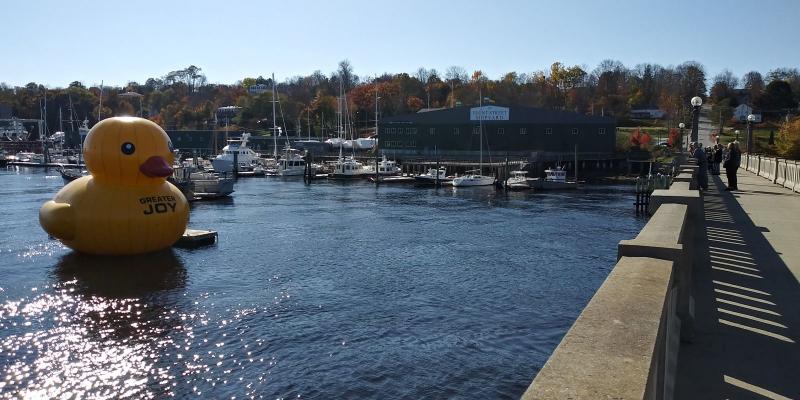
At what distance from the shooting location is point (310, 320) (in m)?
17.5

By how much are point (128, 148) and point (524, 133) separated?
251 feet

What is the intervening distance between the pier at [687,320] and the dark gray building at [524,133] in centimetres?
7861

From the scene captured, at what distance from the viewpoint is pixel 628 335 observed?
4531 millimetres

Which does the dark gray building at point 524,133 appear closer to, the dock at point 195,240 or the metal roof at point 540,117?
the metal roof at point 540,117

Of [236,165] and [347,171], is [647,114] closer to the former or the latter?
[347,171]

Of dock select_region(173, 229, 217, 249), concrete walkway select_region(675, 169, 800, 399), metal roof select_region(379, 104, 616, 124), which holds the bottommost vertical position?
dock select_region(173, 229, 217, 249)

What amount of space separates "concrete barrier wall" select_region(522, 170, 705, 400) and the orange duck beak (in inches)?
785

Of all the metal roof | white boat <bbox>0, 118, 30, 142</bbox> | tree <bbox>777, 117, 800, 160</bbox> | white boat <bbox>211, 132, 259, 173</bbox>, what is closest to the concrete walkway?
tree <bbox>777, 117, 800, 160</bbox>

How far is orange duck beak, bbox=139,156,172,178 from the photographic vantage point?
77.4ft

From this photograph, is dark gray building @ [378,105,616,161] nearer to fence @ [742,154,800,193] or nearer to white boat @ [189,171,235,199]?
white boat @ [189,171,235,199]

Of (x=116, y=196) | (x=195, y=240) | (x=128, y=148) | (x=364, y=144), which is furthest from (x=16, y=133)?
(x=116, y=196)

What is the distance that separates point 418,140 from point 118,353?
87.4 meters

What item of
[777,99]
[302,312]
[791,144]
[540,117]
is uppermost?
[777,99]

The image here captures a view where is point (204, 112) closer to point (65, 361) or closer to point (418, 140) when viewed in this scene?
point (418, 140)
